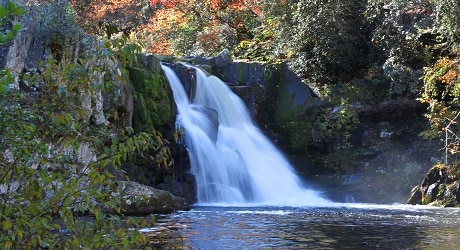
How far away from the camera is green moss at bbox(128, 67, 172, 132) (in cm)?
1684

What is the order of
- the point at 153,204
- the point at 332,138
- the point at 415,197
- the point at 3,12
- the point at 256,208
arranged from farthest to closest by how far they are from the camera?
the point at 332,138 < the point at 415,197 < the point at 256,208 < the point at 153,204 < the point at 3,12

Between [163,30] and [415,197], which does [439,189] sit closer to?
[415,197]

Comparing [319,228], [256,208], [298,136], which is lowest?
[319,228]

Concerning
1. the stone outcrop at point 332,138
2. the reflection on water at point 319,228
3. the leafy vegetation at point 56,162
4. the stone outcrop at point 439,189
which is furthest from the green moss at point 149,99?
the leafy vegetation at point 56,162

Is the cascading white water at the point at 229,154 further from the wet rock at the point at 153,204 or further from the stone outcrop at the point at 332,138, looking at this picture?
the wet rock at the point at 153,204

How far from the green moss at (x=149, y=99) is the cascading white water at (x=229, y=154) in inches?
20.7

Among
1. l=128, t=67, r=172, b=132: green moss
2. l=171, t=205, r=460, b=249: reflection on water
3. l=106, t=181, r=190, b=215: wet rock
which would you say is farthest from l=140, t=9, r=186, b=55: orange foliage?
l=106, t=181, r=190, b=215: wet rock

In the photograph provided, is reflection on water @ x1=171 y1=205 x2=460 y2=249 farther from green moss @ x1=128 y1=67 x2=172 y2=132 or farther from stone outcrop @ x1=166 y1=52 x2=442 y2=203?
stone outcrop @ x1=166 y1=52 x2=442 y2=203

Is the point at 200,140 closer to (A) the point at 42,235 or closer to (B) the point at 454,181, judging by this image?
(B) the point at 454,181

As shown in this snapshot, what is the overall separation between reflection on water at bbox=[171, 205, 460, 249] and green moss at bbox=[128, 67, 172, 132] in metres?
3.50

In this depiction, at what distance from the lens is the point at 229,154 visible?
17875 mm

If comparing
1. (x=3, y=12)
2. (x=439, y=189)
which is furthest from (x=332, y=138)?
(x=3, y=12)

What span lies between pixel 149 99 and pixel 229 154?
8.53 ft

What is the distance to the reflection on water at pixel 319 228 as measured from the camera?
30.7ft
